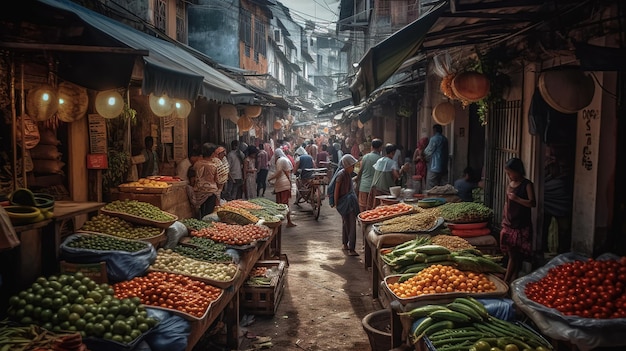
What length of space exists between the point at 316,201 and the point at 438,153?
5351 mm

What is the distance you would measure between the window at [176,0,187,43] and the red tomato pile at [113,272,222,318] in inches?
529

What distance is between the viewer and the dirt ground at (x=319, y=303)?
6570mm

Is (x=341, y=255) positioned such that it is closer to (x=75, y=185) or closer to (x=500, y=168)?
(x=500, y=168)

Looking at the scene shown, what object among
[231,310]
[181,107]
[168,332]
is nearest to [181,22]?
[181,107]

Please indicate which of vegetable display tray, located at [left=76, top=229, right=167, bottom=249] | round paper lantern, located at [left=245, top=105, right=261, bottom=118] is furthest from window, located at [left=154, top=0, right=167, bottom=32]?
vegetable display tray, located at [left=76, top=229, right=167, bottom=249]

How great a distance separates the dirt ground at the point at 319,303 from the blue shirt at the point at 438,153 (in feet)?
8.55

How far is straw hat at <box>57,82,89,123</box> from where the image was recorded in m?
6.67

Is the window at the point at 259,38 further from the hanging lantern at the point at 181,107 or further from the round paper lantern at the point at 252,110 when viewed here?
the hanging lantern at the point at 181,107

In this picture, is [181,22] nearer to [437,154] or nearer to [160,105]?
[437,154]

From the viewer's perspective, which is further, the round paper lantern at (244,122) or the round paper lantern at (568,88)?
the round paper lantern at (244,122)

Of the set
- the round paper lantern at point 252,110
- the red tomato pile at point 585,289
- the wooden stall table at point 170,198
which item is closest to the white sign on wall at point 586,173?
the red tomato pile at point 585,289

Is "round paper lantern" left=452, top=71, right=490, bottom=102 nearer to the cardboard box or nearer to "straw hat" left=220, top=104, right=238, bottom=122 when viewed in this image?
the cardboard box

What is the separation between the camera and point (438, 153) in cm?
1188

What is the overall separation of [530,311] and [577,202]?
239cm
